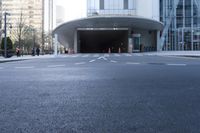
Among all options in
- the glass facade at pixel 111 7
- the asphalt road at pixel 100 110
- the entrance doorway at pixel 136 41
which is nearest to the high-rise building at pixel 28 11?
the glass facade at pixel 111 7

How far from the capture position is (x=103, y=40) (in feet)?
327

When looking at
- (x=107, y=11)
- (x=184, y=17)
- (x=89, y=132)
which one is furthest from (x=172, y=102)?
(x=107, y=11)

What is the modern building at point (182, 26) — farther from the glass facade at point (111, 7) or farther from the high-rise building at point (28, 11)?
the high-rise building at point (28, 11)

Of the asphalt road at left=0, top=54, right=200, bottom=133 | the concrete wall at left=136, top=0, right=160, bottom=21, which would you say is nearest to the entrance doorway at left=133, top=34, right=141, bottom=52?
the concrete wall at left=136, top=0, right=160, bottom=21

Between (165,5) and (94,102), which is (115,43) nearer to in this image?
(165,5)

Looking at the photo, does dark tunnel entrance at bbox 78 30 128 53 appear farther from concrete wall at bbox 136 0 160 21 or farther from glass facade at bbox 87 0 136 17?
concrete wall at bbox 136 0 160 21

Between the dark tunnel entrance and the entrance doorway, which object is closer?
the entrance doorway

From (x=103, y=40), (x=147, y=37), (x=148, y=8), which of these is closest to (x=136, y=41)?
(x=147, y=37)

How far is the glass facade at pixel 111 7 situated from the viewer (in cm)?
8750

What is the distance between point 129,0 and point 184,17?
15.8 meters

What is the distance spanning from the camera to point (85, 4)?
88000mm

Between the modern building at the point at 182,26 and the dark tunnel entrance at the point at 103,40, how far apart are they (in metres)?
9.46

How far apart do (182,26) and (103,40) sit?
88.5 feet

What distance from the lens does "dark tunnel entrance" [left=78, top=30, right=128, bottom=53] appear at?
84.1m
